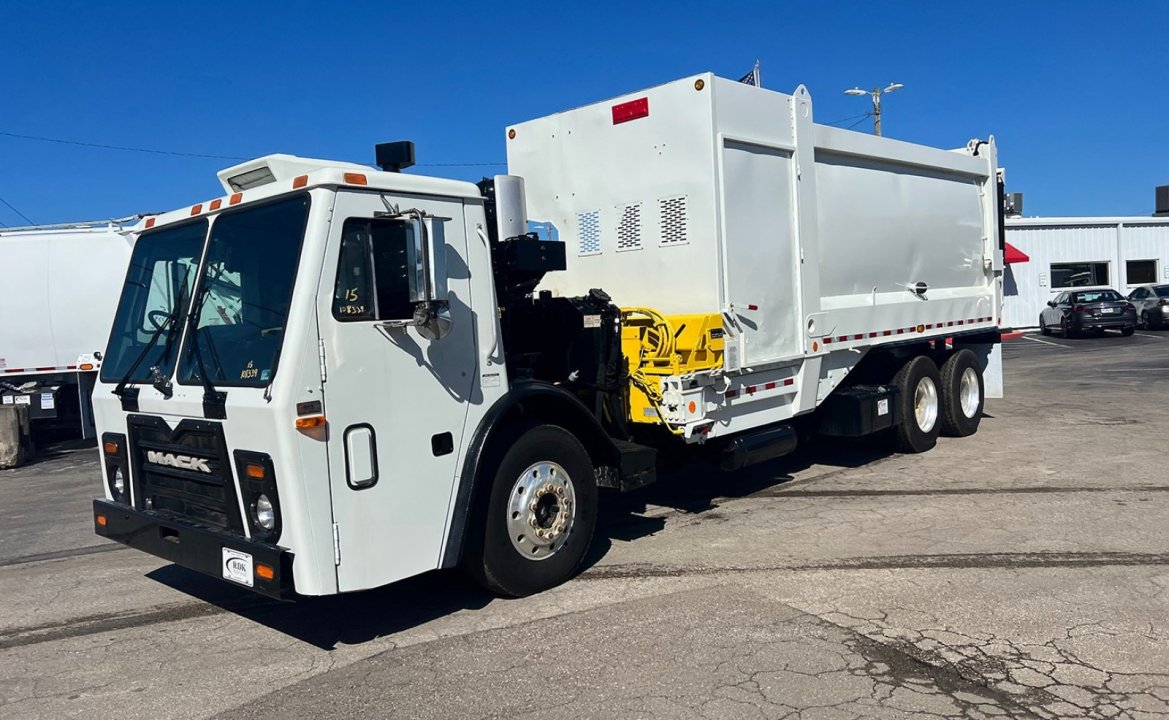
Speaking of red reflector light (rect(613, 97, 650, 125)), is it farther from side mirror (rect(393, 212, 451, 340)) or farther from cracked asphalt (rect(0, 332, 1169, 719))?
cracked asphalt (rect(0, 332, 1169, 719))

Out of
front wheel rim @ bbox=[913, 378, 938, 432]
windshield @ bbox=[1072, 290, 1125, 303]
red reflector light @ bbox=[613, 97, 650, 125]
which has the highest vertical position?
red reflector light @ bbox=[613, 97, 650, 125]

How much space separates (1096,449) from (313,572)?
27.7 feet

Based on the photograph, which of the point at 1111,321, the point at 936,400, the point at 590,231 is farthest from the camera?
the point at 1111,321

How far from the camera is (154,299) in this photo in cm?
525

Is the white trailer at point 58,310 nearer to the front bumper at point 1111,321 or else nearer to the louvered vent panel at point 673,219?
the louvered vent panel at point 673,219

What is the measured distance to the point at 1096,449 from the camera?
31.0 ft

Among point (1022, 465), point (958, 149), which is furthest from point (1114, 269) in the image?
point (1022, 465)

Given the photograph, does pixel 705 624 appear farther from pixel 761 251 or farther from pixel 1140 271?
pixel 1140 271

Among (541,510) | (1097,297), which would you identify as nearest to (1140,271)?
(1097,297)

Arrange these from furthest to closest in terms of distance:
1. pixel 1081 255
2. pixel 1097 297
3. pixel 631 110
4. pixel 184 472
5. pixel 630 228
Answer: pixel 1081 255 < pixel 1097 297 < pixel 630 228 < pixel 631 110 < pixel 184 472

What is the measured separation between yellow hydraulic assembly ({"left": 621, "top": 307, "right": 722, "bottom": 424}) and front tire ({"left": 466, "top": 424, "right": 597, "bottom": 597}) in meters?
0.91

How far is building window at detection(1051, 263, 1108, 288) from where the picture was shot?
3347cm

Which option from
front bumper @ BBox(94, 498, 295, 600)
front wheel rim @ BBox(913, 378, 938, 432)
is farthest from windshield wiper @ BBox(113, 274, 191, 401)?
front wheel rim @ BBox(913, 378, 938, 432)

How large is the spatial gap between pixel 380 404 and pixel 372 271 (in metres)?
0.67
